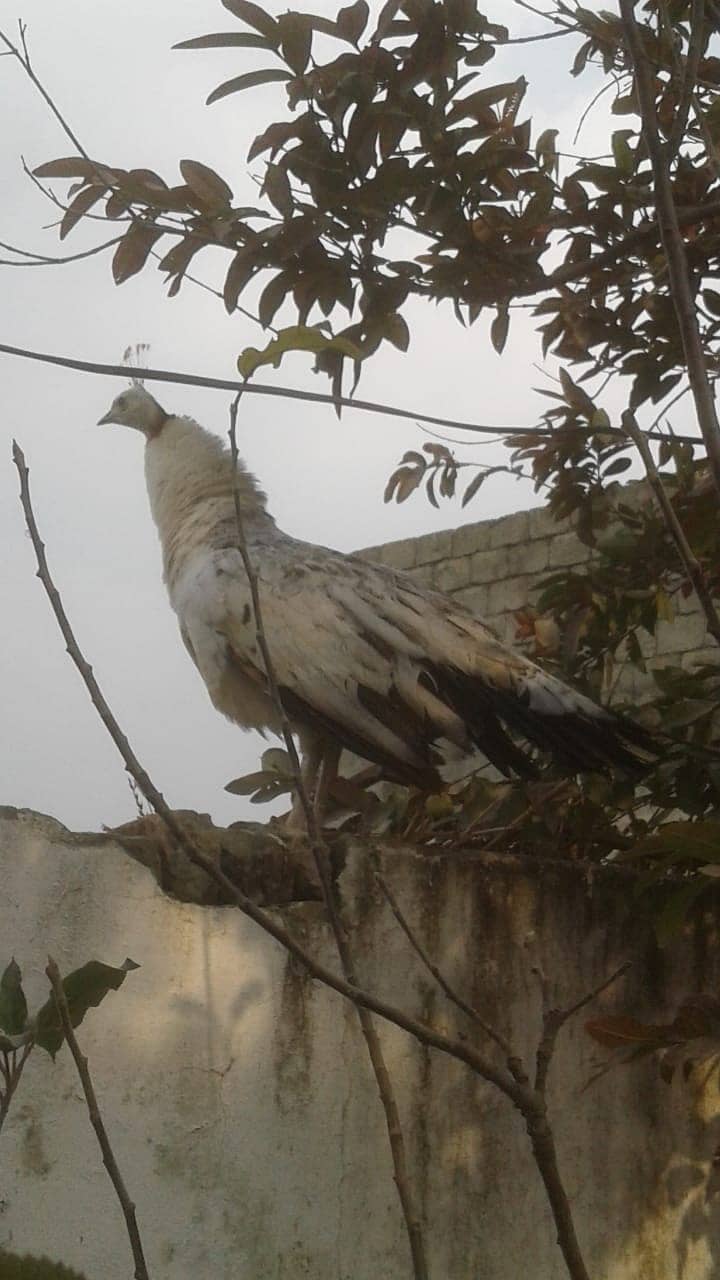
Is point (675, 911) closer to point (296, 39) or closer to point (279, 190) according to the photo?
point (279, 190)

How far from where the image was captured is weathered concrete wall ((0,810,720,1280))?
105 inches

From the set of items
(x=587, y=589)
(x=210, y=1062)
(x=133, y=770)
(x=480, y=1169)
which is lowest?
(x=480, y=1169)

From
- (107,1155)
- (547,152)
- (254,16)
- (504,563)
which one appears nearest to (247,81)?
(254,16)

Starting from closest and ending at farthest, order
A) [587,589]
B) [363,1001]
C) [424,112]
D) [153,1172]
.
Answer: [363,1001], [153,1172], [424,112], [587,589]

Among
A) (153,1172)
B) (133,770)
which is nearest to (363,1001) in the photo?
(133,770)

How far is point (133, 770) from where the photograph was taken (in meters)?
1.57

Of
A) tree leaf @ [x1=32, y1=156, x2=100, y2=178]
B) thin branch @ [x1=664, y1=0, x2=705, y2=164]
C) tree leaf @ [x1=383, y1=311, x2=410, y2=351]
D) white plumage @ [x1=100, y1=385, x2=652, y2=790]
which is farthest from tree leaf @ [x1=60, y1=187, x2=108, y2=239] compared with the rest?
thin branch @ [x1=664, y1=0, x2=705, y2=164]

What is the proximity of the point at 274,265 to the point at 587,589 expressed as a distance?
4.23ft

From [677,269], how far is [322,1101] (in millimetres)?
1784

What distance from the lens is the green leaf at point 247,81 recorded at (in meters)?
3.18

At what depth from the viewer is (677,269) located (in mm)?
1862

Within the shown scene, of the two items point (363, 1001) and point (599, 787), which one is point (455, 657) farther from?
point (363, 1001)

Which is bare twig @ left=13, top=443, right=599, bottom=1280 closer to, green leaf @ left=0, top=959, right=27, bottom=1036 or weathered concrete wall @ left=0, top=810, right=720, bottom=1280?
green leaf @ left=0, top=959, right=27, bottom=1036

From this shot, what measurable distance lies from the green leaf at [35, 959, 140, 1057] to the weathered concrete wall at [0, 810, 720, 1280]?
741 millimetres
